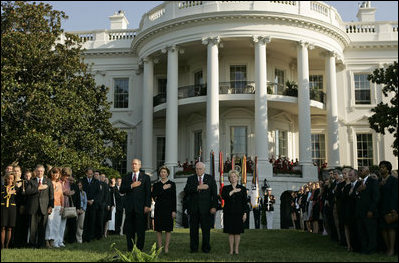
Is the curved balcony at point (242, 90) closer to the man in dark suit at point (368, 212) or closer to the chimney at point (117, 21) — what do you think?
the chimney at point (117, 21)

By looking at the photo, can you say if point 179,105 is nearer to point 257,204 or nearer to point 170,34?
point 170,34

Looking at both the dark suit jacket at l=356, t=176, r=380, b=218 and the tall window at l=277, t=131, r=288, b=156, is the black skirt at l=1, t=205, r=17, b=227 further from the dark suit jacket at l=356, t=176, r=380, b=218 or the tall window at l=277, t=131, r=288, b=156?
the tall window at l=277, t=131, r=288, b=156

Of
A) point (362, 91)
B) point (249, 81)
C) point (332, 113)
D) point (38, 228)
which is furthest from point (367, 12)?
point (38, 228)

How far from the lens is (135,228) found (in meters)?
10.1

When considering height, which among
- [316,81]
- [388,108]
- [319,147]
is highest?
[316,81]

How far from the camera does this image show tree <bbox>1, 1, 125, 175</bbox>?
57.6ft

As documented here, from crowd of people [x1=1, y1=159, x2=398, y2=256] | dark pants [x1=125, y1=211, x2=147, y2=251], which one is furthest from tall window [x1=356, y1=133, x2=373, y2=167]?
dark pants [x1=125, y1=211, x2=147, y2=251]

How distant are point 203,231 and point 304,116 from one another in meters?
16.5

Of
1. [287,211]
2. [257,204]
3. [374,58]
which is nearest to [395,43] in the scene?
[374,58]

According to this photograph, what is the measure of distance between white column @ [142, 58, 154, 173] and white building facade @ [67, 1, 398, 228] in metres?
0.06

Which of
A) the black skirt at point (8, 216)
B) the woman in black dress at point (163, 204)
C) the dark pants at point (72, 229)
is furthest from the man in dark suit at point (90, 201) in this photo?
the woman in black dress at point (163, 204)

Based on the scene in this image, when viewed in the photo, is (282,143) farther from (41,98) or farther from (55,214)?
(55,214)

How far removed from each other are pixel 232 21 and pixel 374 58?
10.1 metres

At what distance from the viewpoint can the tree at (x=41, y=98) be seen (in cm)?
1755
